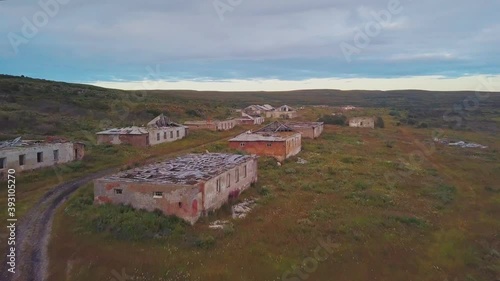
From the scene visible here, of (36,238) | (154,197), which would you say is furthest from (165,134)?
(36,238)

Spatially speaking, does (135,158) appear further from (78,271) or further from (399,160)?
(399,160)

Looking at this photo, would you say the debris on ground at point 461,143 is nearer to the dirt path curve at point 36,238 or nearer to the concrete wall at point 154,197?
the concrete wall at point 154,197

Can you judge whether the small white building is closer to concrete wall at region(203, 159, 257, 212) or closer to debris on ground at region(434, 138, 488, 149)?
concrete wall at region(203, 159, 257, 212)

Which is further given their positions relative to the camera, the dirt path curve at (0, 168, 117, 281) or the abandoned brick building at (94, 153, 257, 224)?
the abandoned brick building at (94, 153, 257, 224)

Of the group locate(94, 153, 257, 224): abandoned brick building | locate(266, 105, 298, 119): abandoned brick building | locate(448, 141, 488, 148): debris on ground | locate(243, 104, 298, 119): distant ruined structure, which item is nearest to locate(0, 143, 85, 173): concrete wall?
locate(94, 153, 257, 224): abandoned brick building

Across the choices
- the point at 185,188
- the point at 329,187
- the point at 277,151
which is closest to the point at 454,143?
the point at 277,151
